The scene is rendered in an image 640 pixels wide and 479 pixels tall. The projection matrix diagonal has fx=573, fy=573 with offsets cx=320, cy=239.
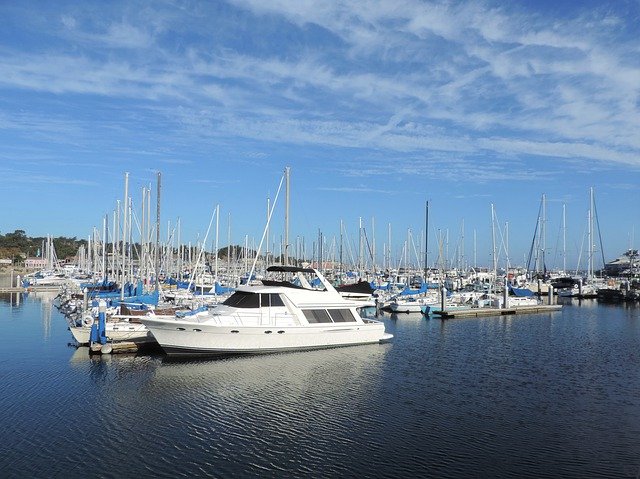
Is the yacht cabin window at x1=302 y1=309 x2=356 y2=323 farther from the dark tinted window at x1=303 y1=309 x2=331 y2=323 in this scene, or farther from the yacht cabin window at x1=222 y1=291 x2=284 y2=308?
the yacht cabin window at x1=222 y1=291 x2=284 y2=308

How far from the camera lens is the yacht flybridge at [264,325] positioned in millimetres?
30672

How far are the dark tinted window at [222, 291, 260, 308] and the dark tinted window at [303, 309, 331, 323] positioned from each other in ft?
10.4

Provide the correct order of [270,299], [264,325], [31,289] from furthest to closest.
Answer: [31,289] < [270,299] < [264,325]

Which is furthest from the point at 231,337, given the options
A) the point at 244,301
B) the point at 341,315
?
the point at 341,315

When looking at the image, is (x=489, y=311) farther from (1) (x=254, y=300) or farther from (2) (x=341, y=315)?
(1) (x=254, y=300)

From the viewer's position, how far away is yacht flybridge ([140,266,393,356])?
3067cm

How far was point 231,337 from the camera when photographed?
31078 millimetres

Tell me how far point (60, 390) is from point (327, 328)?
49.7 feet

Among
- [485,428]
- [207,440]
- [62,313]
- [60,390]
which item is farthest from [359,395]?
[62,313]

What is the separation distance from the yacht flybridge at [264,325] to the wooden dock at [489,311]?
75.8 ft

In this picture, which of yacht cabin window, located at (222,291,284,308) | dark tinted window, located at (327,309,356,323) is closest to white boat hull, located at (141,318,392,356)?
dark tinted window, located at (327,309,356,323)

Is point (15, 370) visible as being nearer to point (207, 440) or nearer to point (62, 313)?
point (207, 440)

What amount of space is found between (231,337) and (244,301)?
2191 millimetres

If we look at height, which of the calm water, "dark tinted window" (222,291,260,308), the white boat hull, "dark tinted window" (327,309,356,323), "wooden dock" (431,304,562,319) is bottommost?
the calm water
